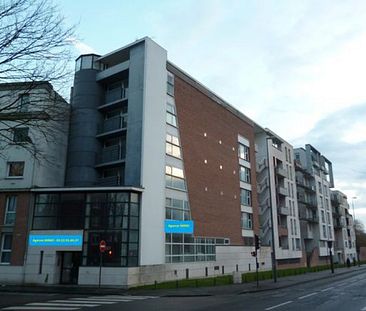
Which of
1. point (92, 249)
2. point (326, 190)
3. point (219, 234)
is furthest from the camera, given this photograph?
point (326, 190)

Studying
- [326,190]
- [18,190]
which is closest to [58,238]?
[18,190]

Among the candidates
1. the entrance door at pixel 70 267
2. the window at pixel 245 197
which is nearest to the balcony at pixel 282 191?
the window at pixel 245 197

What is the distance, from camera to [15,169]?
101 feet

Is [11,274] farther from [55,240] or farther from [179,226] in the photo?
[179,226]

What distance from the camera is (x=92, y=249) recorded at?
91.9 feet

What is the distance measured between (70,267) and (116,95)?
14.8m

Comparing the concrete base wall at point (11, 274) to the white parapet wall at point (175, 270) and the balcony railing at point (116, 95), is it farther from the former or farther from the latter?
the balcony railing at point (116, 95)

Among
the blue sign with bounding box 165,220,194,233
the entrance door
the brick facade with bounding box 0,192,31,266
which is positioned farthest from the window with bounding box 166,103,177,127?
the entrance door

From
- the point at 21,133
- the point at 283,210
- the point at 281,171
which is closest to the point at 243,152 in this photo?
the point at 281,171

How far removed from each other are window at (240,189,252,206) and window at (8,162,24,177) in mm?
25711

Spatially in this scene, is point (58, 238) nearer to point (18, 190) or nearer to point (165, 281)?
point (18, 190)

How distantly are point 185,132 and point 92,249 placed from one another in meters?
14.0

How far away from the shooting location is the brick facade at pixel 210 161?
120ft

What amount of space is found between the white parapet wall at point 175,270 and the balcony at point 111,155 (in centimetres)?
901
